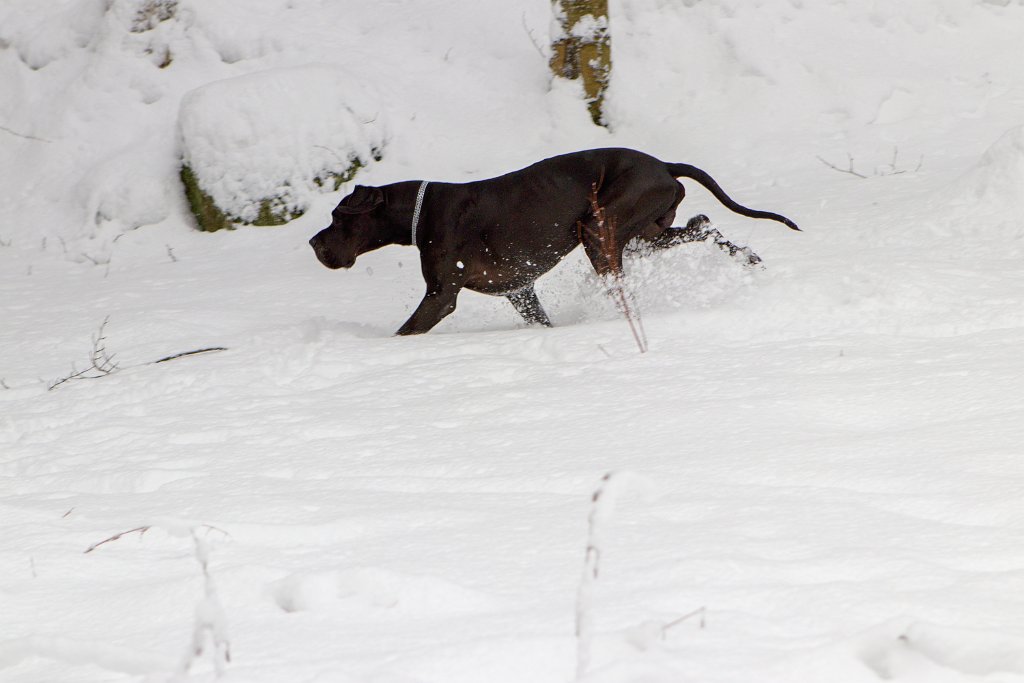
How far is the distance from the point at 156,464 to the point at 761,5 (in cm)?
647

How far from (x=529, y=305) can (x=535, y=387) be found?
1.44 metres

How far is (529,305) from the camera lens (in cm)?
467

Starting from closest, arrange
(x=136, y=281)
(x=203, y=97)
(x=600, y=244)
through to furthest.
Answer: (x=600, y=244)
(x=136, y=281)
(x=203, y=97)

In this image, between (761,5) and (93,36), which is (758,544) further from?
(93,36)

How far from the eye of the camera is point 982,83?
23.0ft

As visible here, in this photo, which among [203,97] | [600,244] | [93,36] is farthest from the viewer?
[93,36]

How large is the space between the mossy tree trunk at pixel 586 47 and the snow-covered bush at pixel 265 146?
62.3 inches

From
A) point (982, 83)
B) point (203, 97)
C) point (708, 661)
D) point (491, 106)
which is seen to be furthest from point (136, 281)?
point (982, 83)

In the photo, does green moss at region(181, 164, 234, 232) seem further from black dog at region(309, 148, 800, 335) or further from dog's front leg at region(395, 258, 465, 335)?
dog's front leg at region(395, 258, 465, 335)

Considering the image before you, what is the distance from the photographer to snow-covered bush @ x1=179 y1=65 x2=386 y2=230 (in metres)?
6.70

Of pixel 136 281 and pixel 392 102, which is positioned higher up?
pixel 392 102

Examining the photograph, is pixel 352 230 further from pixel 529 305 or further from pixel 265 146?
pixel 265 146

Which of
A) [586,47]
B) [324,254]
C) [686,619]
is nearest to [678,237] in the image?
[324,254]

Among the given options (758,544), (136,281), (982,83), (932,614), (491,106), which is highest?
(932,614)
